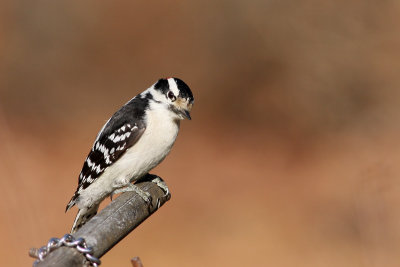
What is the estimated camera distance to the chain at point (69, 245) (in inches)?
79.8

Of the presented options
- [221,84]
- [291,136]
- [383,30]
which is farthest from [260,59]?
[383,30]

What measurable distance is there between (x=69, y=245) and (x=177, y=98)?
1895 millimetres

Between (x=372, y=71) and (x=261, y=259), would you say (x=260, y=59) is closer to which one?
(x=372, y=71)

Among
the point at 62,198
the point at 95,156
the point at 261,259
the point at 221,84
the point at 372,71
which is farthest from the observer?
the point at 221,84

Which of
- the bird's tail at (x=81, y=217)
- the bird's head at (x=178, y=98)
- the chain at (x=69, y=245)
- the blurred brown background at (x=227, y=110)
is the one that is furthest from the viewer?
the blurred brown background at (x=227, y=110)

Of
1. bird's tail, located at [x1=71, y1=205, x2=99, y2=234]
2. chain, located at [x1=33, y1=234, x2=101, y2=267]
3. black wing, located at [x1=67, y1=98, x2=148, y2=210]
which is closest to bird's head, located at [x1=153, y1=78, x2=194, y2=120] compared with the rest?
black wing, located at [x1=67, y1=98, x2=148, y2=210]

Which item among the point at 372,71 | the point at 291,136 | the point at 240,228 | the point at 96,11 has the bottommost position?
the point at 240,228

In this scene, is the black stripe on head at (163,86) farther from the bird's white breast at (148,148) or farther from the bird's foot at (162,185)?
the bird's foot at (162,185)

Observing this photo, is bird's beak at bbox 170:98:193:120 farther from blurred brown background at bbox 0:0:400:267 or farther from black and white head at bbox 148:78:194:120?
blurred brown background at bbox 0:0:400:267

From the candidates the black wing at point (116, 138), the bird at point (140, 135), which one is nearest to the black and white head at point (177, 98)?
the bird at point (140, 135)

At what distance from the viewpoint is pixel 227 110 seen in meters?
10.6

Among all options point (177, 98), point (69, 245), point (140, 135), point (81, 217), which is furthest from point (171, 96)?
point (69, 245)

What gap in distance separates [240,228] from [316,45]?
3570mm

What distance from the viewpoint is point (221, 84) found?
10.8 m
